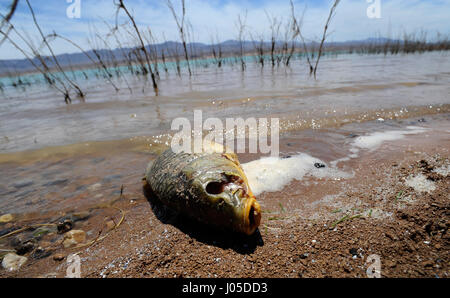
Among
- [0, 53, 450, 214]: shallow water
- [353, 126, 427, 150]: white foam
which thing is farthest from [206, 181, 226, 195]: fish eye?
[353, 126, 427, 150]: white foam

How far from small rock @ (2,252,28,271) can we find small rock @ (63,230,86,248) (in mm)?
282

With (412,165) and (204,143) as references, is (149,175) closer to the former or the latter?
(204,143)

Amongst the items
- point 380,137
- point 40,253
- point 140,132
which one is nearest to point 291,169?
point 380,137

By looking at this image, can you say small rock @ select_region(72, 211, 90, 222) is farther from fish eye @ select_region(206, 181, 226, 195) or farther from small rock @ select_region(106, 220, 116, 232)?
fish eye @ select_region(206, 181, 226, 195)

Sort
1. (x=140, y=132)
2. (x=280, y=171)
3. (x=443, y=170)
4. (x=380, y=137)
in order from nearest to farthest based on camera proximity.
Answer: (x=443, y=170), (x=280, y=171), (x=380, y=137), (x=140, y=132)

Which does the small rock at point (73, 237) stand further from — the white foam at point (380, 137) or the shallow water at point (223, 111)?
the white foam at point (380, 137)

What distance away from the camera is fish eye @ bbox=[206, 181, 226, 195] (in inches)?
66.3

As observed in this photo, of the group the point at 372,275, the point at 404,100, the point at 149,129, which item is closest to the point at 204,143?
the point at 372,275

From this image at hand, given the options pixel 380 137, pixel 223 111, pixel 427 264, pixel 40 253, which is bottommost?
pixel 40 253

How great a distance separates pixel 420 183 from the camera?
2.13m

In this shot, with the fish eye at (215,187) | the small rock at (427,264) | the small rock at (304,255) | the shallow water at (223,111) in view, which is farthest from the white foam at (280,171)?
the shallow water at (223,111)

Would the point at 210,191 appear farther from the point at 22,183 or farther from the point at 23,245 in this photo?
the point at 22,183

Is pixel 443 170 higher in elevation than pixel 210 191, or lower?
lower

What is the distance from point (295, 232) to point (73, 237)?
1.98 m
